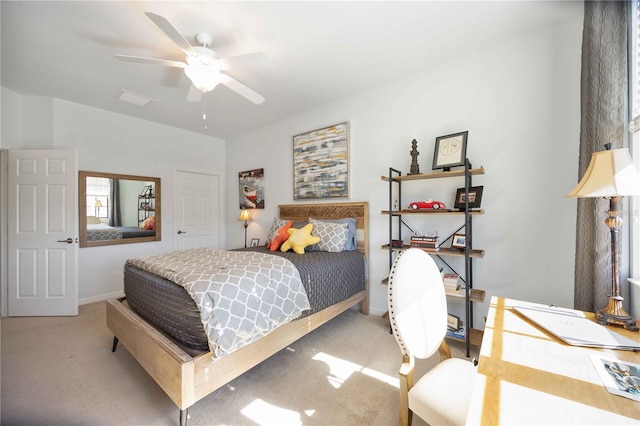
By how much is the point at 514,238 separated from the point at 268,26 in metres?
2.75

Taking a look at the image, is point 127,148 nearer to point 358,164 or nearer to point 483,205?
point 358,164

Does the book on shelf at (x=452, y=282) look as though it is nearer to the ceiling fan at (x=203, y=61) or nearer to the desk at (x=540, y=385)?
Answer: the desk at (x=540, y=385)

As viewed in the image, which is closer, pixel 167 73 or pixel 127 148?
pixel 167 73

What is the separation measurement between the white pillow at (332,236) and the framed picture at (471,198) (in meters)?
1.19

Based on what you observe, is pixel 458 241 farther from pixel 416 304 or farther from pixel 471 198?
pixel 416 304

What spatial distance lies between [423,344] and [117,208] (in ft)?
14.4

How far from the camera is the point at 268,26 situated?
6.54ft

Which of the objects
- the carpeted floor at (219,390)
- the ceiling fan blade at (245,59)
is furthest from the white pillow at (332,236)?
the ceiling fan blade at (245,59)

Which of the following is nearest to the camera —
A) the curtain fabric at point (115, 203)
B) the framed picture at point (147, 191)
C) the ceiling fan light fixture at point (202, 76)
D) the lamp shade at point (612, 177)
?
the lamp shade at point (612, 177)

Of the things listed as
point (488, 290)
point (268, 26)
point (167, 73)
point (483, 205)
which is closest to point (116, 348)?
point (167, 73)

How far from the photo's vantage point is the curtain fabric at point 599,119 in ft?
4.77

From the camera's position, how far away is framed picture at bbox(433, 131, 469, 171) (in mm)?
2322

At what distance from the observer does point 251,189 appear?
451 centimetres

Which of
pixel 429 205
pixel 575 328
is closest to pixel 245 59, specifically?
pixel 429 205
